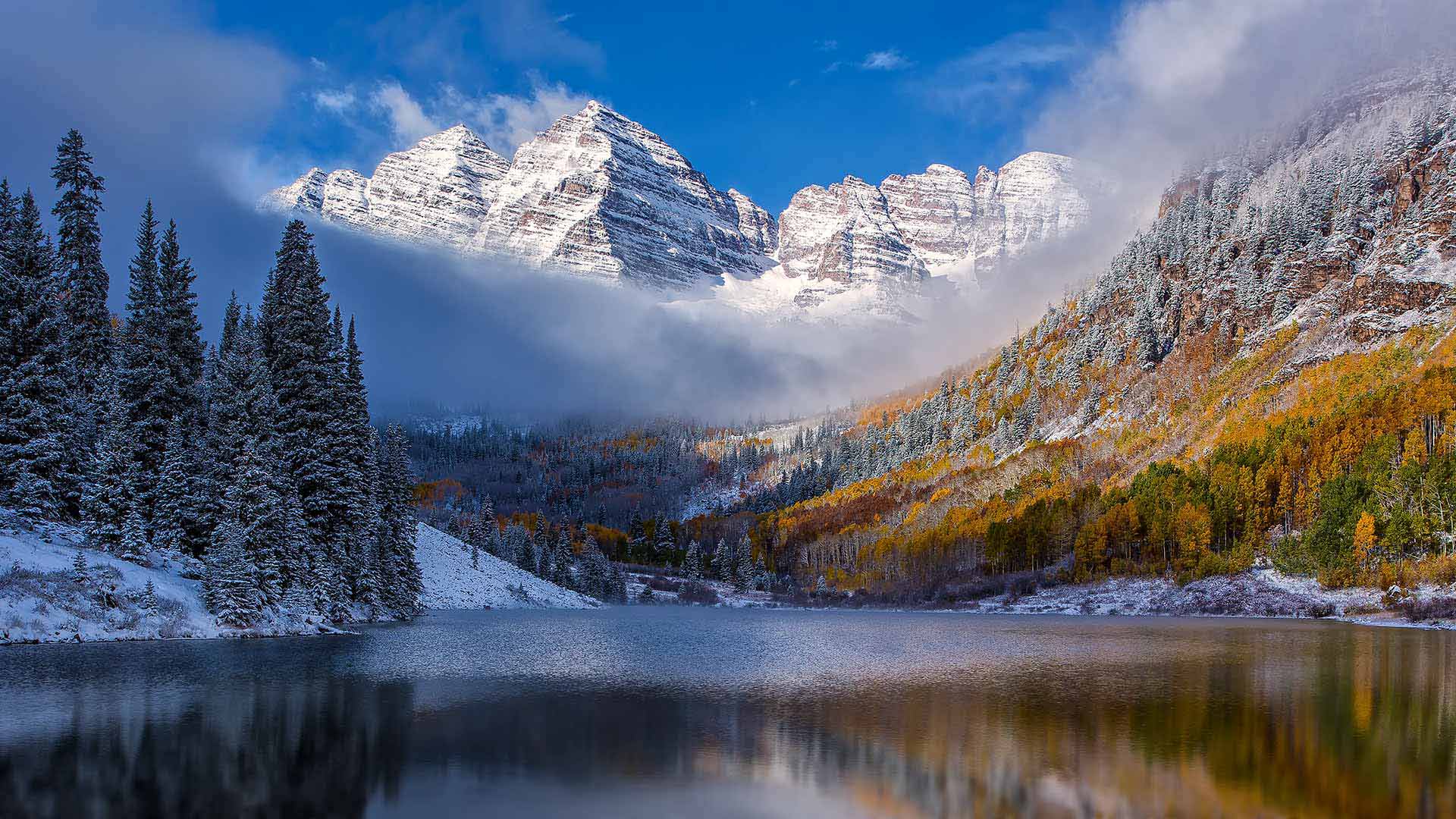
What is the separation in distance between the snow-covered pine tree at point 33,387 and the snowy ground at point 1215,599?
108 metres

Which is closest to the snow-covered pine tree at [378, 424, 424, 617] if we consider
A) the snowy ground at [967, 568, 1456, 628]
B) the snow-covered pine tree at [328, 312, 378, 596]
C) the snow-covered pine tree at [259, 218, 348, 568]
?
the snow-covered pine tree at [328, 312, 378, 596]

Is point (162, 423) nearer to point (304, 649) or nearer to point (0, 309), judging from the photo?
point (0, 309)

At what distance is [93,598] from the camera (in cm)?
4425

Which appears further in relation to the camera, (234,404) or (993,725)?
(234,404)

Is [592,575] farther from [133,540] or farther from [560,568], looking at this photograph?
[133,540]

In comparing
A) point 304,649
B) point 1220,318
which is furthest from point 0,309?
point 1220,318

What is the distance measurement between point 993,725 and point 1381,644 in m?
48.3

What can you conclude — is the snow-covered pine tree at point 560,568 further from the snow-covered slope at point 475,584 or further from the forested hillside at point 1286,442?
the forested hillside at point 1286,442

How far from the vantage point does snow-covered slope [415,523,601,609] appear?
10731cm

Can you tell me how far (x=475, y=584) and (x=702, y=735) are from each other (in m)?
95.6

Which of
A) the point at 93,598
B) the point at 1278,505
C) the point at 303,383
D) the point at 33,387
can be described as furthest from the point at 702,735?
the point at 1278,505

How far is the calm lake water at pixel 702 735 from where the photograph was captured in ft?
63.1

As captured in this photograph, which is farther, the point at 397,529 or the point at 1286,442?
the point at 1286,442

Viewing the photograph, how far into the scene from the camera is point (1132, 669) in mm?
44562
